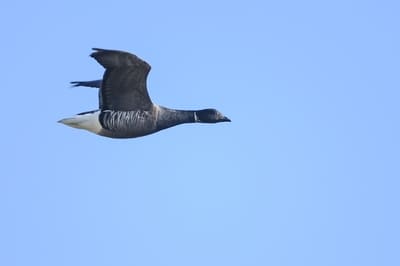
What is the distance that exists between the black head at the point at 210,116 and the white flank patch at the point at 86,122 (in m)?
2.89

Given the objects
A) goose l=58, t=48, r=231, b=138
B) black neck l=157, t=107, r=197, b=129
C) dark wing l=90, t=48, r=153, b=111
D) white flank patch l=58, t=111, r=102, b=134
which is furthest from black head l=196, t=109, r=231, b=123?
white flank patch l=58, t=111, r=102, b=134

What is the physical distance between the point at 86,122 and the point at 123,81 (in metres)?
1.51

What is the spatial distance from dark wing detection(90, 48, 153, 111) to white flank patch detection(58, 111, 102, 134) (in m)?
0.40

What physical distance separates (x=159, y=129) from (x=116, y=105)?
4.22 ft

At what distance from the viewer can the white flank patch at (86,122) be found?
1105 inches

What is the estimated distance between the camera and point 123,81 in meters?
27.5

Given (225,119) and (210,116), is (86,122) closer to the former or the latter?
(210,116)

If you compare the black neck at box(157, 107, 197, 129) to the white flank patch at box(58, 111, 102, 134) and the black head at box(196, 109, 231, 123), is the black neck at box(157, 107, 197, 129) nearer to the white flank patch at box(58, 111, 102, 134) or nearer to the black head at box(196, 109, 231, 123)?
the black head at box(196, 109, 231, 123)

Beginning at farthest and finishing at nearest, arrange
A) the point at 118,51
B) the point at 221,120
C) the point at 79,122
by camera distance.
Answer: the point at 221,120
the point at 79,122
the point at 118,51

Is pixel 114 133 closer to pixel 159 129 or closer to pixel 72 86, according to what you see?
pixel 159 129

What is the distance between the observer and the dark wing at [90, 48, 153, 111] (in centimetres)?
2650

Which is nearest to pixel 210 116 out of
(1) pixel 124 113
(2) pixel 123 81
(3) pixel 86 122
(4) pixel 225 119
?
(4) pixel 225 119

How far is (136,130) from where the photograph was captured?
28.1 m

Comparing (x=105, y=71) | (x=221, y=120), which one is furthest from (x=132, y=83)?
(x=221, y=120)
